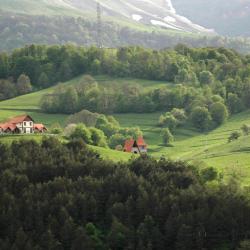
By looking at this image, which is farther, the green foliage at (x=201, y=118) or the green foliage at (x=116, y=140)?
the green foliage at (x=201, y=118)

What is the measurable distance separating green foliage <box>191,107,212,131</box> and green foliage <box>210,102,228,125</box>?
366 cm

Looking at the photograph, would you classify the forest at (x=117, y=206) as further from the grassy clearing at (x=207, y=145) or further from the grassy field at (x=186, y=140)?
the grassy clearing at (x=207, y=145)

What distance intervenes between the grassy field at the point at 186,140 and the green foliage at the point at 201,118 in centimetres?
266

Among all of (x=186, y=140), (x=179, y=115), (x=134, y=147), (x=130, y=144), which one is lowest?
(x=186, y=140)

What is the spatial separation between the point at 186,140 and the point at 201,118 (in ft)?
46.7

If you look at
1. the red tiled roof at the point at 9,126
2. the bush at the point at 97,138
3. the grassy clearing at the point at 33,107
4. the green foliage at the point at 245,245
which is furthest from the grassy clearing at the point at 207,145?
the green foliage at the point at 245,245

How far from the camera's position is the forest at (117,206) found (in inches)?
2758

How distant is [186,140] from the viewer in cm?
15312

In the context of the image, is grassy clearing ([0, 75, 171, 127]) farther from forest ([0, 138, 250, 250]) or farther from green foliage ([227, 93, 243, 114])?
forest ([0, 138, 250, 250])

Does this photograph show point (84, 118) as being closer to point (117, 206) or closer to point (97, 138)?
point (97, 138)

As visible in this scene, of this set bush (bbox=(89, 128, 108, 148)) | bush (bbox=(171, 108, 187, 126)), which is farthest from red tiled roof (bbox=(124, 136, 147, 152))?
bush (bbox=(171, 108, 187, 126))

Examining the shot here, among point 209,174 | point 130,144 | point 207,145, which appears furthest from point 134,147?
point 209,174

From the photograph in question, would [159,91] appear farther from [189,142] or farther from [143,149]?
[143,149]

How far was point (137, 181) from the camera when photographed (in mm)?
82875
